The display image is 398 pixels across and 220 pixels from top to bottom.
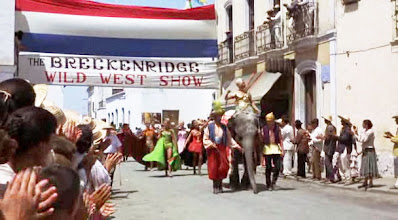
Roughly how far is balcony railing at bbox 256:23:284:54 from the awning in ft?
3.13

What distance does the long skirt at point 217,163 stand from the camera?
12.2m

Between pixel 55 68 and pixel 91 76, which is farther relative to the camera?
pixel 91 76

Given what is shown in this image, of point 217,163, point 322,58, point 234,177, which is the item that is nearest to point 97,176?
point 217,163

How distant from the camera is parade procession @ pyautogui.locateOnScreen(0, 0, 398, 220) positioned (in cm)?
315

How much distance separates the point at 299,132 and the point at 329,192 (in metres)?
3.46

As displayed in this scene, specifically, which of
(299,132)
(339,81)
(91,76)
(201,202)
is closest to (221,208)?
(201,202)

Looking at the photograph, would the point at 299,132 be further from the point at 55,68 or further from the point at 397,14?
the point at 55,68

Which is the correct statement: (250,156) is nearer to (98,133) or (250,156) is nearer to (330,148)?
(330,148)

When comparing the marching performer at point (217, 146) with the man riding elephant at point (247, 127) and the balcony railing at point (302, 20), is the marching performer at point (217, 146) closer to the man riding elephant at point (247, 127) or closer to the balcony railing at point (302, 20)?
the man riding elephant at point (247, 127)

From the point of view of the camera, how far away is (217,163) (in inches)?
480

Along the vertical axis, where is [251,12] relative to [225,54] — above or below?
above

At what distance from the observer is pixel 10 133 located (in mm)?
2834

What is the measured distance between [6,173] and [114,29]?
643 cm

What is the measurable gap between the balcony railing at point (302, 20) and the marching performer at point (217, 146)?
8044 millimetres
